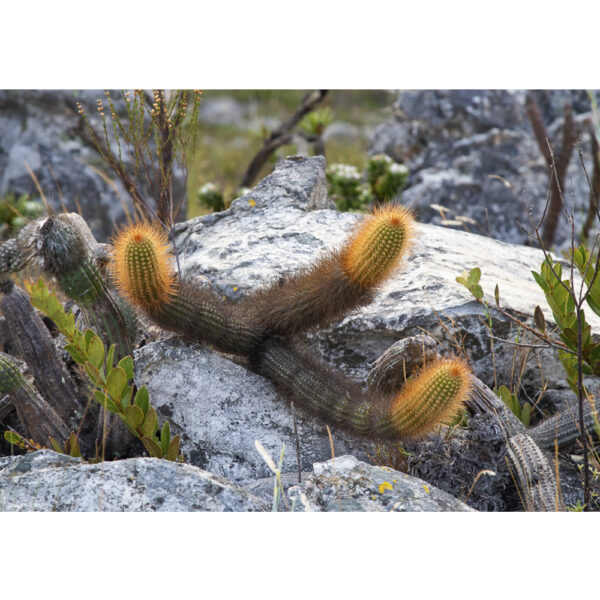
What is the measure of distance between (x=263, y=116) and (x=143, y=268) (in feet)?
37.9

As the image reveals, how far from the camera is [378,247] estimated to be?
2.67 metres

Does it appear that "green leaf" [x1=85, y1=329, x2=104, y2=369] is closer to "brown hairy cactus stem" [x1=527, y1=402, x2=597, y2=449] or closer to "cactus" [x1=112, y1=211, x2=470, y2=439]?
"cactus" [x1=112, y1=211, x2=470, y2=439]

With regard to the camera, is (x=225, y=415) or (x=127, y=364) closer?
(x=127, y=364)

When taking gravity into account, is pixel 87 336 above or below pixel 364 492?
above

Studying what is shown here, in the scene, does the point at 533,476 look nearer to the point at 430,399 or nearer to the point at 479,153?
the point at 430,399

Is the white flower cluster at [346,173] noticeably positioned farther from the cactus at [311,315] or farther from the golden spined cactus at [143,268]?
the golden spined cactus at [143,268]

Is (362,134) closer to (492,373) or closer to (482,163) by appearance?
(482,163)

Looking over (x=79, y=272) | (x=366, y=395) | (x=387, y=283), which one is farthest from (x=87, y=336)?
(x=387, y=283)

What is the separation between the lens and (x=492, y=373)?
339 cm

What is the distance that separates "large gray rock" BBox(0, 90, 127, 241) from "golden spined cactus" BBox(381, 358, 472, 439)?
15.4 ft

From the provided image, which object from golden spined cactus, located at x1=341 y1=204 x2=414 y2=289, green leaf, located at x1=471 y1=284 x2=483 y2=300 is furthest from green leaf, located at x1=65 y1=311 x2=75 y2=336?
green leaf, located at x1=471 y1=284 x2=483 y2=300

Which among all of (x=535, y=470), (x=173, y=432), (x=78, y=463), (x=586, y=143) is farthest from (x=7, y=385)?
(x=586, y=143)

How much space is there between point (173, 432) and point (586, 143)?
5.48m

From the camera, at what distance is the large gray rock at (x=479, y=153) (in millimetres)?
6523
